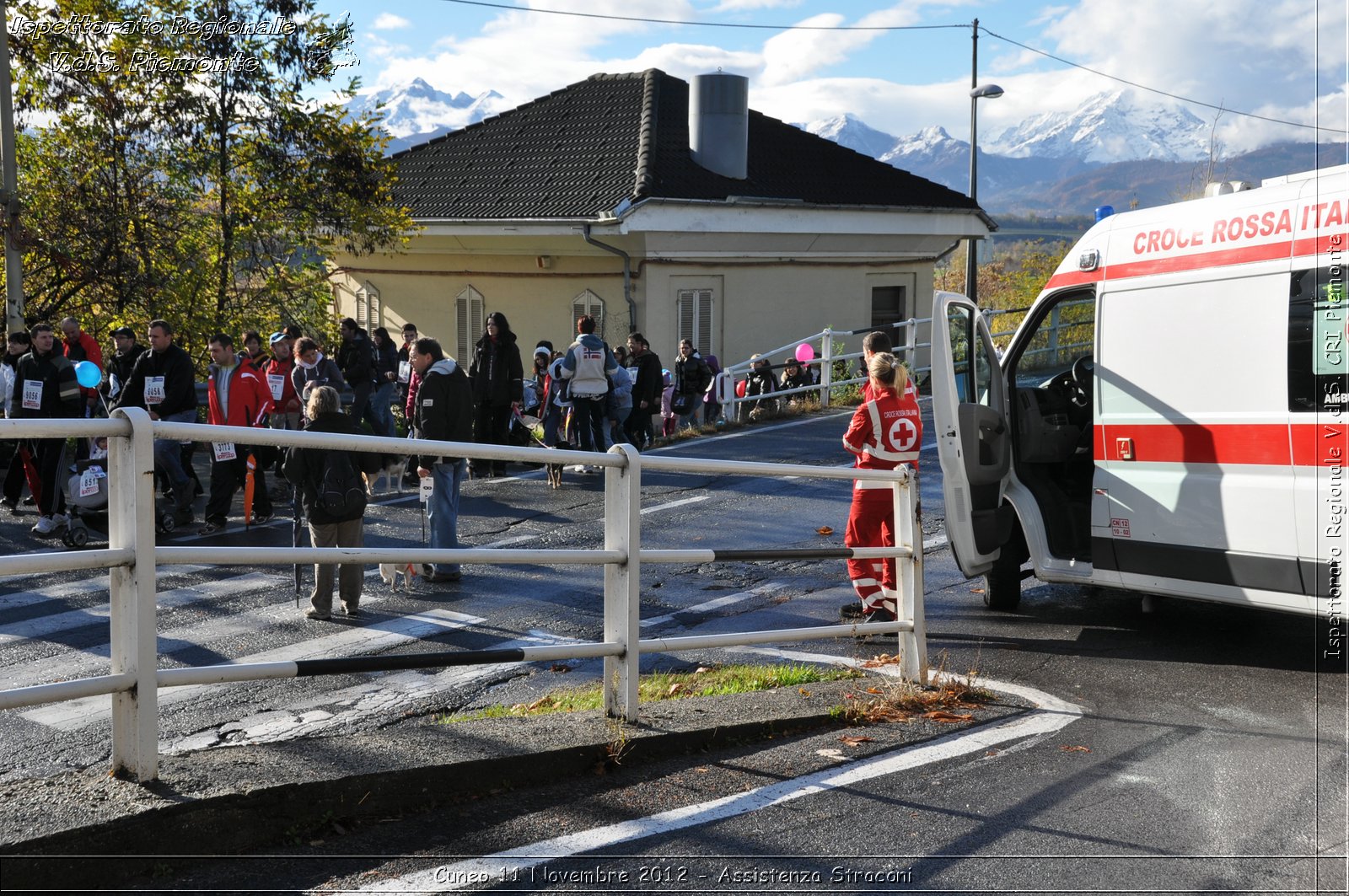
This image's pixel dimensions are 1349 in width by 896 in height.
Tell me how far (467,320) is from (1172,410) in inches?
735

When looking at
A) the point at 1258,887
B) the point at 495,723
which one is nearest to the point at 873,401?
the point at 495,723

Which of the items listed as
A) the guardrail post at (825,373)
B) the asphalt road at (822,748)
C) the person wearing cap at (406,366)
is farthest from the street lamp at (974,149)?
the asphalt road at (822,748)

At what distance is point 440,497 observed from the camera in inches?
368

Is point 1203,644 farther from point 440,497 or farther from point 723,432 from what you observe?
point 723,432

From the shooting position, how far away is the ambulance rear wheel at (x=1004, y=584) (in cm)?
845

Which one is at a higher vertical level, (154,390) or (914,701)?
(154,390)

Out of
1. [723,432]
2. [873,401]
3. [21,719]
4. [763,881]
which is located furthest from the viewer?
[723,432]

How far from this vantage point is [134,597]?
370 centimetres

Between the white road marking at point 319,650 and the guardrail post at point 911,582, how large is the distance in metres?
2.92

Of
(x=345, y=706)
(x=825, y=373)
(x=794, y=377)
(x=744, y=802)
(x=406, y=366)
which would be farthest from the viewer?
(x=794, y=377)

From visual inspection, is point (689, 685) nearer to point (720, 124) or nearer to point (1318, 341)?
point (1318, 341)

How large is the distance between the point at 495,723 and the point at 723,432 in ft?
42.2

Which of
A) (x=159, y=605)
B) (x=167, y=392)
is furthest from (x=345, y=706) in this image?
(x=167, y=392)

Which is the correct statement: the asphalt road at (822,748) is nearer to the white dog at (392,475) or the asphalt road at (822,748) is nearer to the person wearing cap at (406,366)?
the white dog at (392,475)
